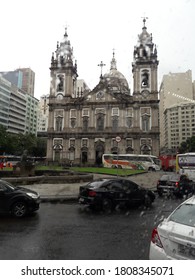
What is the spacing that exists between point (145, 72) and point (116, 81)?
13815 millimetres

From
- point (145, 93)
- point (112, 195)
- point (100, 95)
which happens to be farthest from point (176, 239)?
point (100, 95)

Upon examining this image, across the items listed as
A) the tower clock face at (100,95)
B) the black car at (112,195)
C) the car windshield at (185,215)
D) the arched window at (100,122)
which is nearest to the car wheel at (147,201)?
the black car at (112,195)

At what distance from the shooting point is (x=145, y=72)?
5553 centimetres

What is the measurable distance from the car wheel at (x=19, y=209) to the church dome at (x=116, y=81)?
57.8 m

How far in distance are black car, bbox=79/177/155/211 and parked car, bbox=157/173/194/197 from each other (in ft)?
14.2

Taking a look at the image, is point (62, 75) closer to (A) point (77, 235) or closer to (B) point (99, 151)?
(B) point (99, 151)

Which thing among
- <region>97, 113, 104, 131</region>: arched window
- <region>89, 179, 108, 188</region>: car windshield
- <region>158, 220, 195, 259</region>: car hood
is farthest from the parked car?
<region>97, 113, 104, 131</region>: arched window

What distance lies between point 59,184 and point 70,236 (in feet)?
39.7

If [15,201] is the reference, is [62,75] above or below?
above

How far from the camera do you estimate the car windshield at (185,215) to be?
4328 millimetres

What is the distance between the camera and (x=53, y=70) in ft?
195

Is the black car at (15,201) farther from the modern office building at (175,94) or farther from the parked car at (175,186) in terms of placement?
the modern office building at (175,94)
